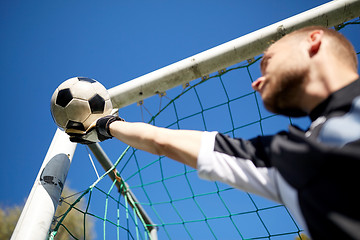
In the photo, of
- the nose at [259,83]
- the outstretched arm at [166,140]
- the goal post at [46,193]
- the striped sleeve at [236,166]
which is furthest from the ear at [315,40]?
the goal post at [46,193]

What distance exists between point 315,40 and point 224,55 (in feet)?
3.81

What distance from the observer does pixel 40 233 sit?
148 centimetres

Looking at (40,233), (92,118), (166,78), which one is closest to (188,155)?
(92,118)

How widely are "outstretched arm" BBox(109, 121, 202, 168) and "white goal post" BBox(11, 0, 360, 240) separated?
0.80 m

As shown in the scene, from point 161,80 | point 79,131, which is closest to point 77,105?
point 79,131

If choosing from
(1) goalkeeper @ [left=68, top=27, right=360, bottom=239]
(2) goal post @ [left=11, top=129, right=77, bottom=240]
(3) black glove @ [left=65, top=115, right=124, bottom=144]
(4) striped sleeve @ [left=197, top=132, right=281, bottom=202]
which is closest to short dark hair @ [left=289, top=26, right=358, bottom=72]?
(1) goalkeeper @ [left=68, top=27, right=360, bottom=239]

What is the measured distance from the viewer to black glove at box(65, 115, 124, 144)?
4.42 ft

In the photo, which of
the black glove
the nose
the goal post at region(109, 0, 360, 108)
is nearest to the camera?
the nose

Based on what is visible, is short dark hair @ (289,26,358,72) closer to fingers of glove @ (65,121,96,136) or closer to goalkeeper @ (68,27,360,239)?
goalkeeper @ (68,27,360,239)

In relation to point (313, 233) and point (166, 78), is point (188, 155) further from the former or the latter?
point (166, 78)

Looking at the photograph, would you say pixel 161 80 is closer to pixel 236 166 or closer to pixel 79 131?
pixel 79 131

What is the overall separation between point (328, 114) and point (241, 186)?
1.11ft

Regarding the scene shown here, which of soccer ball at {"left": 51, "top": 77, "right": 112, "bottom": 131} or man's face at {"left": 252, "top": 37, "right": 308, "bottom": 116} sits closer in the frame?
man's face at {"left": 252, "top": 37, "right": 308, "bottom": 116}

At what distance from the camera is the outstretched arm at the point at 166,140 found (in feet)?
3.00
